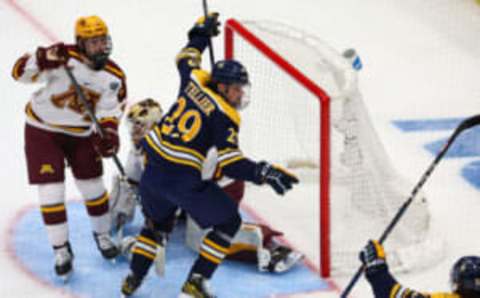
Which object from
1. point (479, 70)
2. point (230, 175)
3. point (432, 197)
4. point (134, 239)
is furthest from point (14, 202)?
point (479, 70)

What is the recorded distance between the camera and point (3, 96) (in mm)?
6895

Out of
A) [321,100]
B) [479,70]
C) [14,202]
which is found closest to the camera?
[321,100]

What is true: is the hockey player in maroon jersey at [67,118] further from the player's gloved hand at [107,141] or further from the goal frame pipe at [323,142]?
the goal frame pipe at [323,142]

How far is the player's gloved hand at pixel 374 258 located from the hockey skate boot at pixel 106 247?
1.52m

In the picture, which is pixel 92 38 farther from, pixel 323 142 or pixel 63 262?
pixel 323 142

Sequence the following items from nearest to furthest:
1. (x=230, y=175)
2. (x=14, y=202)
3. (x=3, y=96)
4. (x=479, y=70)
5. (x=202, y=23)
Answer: (x=230, y=175) < (x=202, y=23) < (x=14, y=202) < (x=3, y=96) < (x=479, y=70)

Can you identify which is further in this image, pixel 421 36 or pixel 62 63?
pixel 421 36

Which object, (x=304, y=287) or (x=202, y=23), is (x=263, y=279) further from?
(x=202, y=23)

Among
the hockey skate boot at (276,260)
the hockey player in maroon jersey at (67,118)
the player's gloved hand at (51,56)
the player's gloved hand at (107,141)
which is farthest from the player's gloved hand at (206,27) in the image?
the hockey skate boot at (276,260)

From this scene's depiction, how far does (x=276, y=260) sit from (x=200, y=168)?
0.73m

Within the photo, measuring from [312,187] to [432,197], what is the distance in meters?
0.66

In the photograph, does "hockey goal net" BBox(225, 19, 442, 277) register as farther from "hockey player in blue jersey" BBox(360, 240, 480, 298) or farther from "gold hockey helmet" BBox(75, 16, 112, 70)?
"hockey player in blue jersey" BBox(360, 240, 480, 298)

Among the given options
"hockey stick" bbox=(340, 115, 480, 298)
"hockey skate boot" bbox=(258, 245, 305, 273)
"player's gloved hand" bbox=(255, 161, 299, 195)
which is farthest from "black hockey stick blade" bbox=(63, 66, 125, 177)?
"hockey stick" bbox=(340, 115, 480, 298)

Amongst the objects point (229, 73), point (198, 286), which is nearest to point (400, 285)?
point (198, 286)
